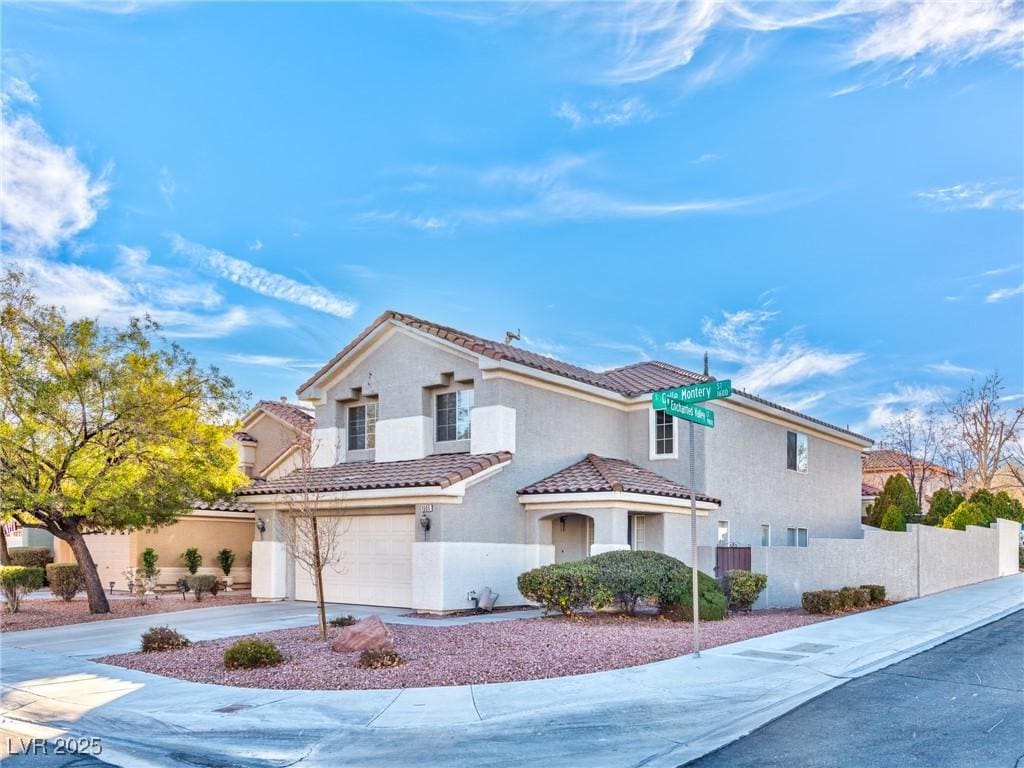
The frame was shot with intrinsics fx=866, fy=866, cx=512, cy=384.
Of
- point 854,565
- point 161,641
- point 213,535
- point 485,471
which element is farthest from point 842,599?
point 213,535

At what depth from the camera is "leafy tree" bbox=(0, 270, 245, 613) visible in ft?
57.4

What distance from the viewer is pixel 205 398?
2044cm

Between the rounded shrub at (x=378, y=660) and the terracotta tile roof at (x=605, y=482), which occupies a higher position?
the terracotta tile roof at (x=605, y=482)

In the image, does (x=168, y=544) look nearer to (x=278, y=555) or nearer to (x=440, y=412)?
(x=278, y=555)

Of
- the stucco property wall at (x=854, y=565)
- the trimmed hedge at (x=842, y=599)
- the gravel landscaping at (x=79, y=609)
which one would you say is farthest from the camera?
the stucco property wall at (x=854, y=565)

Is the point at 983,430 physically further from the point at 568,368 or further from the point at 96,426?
the point at 96,426

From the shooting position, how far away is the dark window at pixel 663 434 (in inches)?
932

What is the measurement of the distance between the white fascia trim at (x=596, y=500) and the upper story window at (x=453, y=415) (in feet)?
7.53

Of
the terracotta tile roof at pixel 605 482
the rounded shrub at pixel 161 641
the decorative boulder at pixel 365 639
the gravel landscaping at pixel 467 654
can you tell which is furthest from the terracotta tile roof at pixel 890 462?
the rounded shrub at pixel 161 641

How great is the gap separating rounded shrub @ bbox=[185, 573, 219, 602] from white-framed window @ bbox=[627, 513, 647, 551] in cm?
1145

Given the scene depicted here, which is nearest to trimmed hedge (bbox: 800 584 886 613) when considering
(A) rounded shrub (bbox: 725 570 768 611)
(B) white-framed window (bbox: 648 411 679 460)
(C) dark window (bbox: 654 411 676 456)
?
(A) rounded shrub (bbox: 725 570 768 611)

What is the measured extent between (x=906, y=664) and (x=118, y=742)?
9994mm

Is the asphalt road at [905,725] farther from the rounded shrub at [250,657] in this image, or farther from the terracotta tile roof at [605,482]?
the terracotta tile roof at [605,482]

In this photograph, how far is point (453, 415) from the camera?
21453mm
